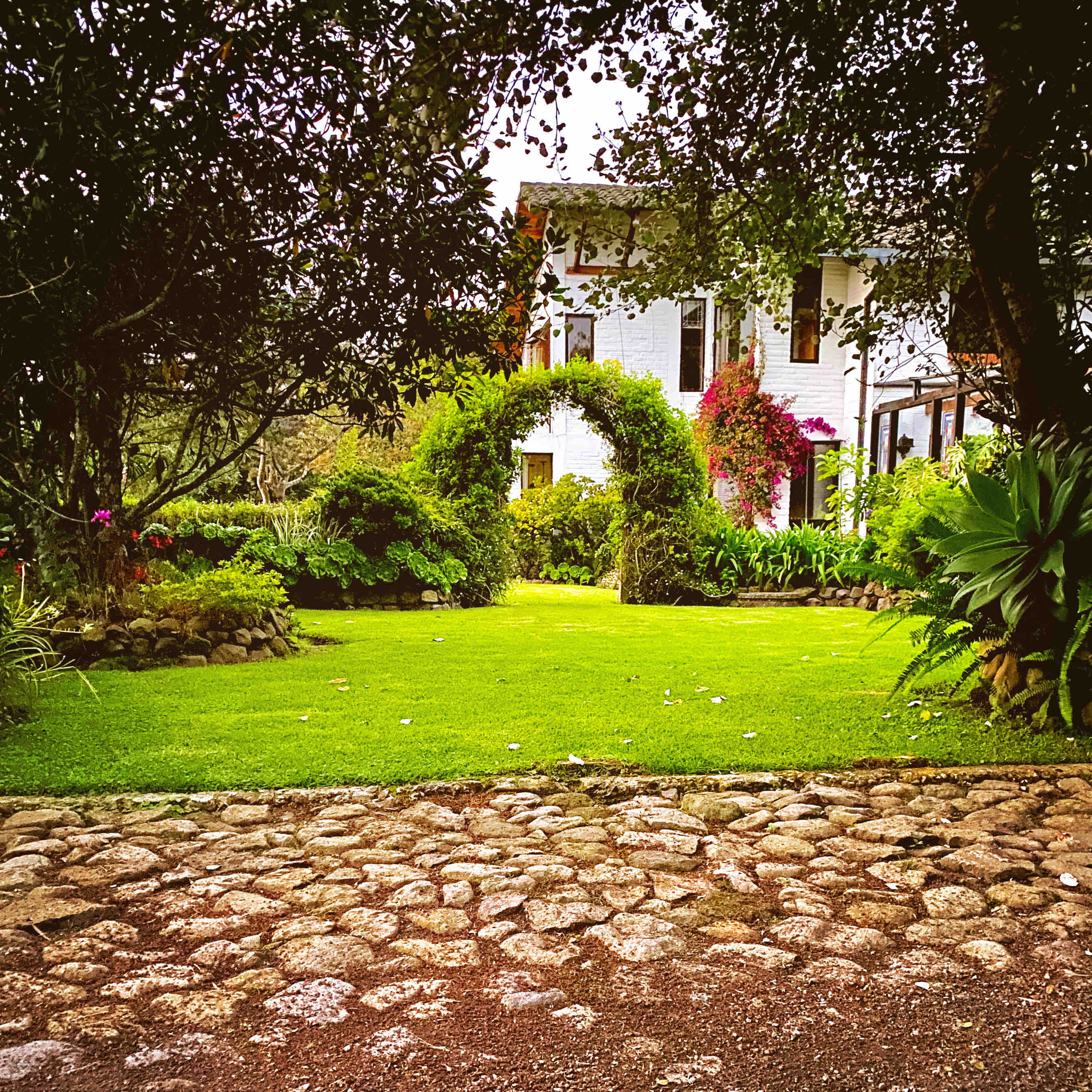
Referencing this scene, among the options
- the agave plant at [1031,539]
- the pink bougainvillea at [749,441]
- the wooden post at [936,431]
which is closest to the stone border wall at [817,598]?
the wooden post at [936,431]

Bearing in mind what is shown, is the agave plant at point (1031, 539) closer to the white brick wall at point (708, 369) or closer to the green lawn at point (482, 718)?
the green lawn at point (482, 718)

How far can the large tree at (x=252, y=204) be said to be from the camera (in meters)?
2.47

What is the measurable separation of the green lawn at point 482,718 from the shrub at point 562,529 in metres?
8.24

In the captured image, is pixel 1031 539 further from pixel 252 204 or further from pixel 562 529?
pixel 562 529

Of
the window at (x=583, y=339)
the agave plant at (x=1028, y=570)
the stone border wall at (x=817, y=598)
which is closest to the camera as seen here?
the agave plant at (x=1028, y=570)

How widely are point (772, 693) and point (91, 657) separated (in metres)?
4.79

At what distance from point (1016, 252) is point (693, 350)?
14406 millimetres

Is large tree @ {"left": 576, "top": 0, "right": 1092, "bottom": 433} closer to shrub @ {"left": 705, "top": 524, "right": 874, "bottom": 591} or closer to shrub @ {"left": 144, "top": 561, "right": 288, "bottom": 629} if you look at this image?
shrub @ {"left": 144, "top": 561, "right": 288, "bottom": 629}

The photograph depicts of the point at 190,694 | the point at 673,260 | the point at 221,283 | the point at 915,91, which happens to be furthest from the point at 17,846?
the point at 915,91

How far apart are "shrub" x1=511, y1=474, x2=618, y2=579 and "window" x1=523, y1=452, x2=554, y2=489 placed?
5.92ft

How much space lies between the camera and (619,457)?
12398 mm

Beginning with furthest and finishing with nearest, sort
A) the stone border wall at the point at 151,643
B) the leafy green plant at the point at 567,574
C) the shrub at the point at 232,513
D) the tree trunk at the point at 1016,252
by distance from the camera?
the leafy green plant at the point at 567,574
the shrub at the point at 232,513
the stone border wall at the point at 151,643
the tree trunk at the point at 1016,252

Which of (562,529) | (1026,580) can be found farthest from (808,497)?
(1026,580)

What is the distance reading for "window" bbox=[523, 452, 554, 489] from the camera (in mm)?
18844
